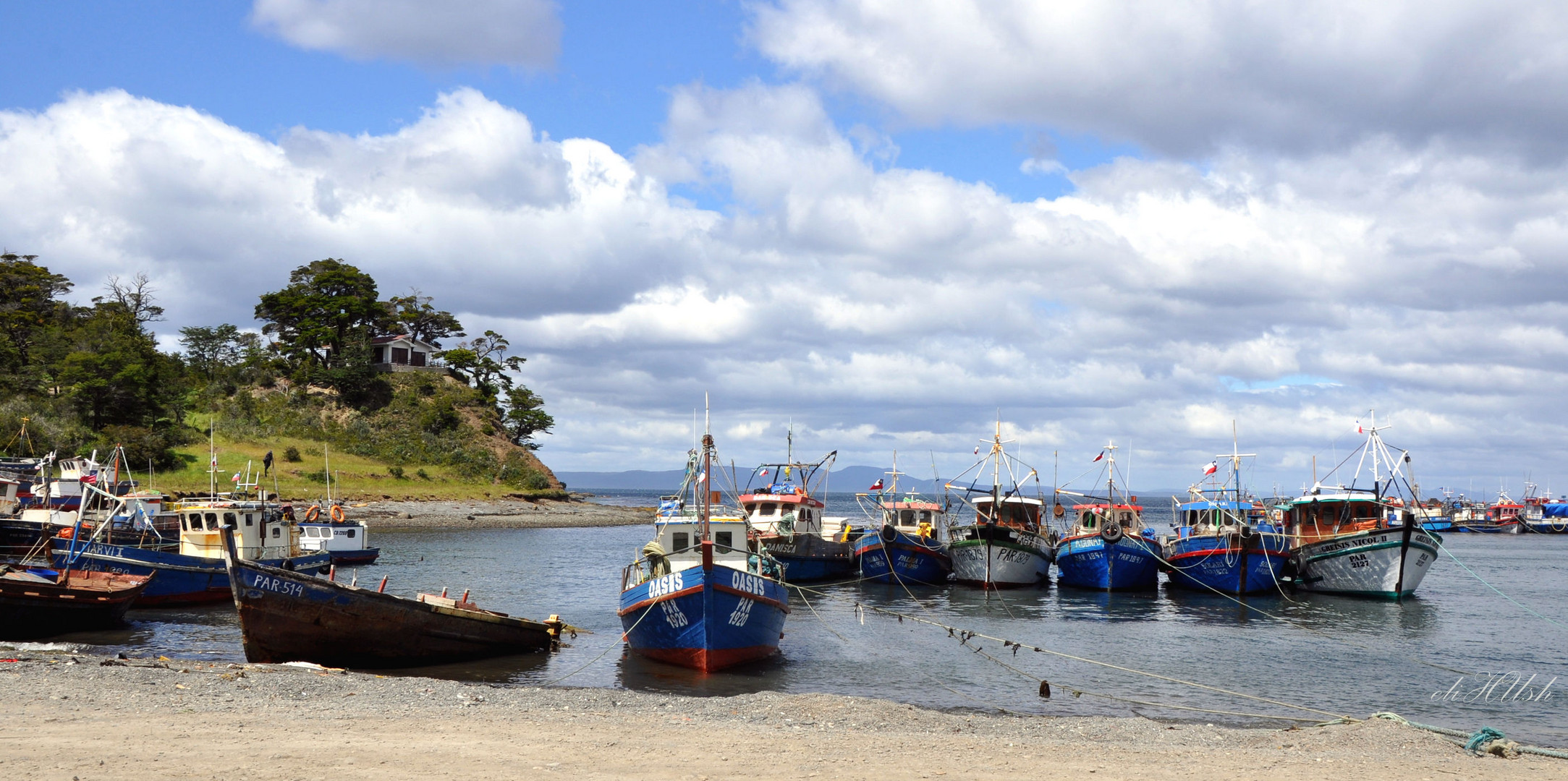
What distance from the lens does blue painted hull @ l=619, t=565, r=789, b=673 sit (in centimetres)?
2314

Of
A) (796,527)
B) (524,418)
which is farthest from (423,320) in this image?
(796,527)

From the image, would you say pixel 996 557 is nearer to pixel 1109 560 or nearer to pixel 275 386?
pixel 1109 560

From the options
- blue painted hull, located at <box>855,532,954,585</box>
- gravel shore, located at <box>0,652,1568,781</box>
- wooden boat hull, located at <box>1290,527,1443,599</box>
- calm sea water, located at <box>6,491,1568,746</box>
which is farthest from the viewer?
blue painted hull, located at <box>855,532,954,585</box>

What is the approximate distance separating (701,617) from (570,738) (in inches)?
339

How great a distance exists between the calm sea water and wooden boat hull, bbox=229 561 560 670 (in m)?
0.82

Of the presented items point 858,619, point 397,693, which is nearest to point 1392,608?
point 858,619

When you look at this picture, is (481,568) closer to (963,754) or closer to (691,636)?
(691,636)

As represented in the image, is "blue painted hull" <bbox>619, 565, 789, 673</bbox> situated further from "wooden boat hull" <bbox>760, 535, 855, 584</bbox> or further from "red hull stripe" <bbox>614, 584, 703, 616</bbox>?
"wooden boat hull" <bbox>760, 535, 855, 584</bbox>

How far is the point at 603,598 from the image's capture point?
4050cm

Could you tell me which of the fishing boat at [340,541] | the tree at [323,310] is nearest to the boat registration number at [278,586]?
the fishing boat at [340,541]

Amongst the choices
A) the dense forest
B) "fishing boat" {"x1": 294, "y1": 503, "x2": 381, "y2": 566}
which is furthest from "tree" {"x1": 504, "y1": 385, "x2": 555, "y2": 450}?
"fishing boat" {"x1": 294, "y1": 503, "x2": 381, "y2": 566}

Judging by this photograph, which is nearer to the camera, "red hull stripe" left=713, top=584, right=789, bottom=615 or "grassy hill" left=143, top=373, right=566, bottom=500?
"red hull stripe" left=713, top=584, right=789, bottom=615

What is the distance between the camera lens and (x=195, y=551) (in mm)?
34969

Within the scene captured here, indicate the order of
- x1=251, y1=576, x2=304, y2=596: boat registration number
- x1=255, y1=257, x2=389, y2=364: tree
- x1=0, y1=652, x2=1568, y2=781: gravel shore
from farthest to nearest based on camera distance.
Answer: x1=255, y1=257, x2=389, y2=364: tree
x1=251, y1=576, x2=304, y2=596: boat registration number
x1=0, y1=652, x2=1568, y2=781: gravel shore
